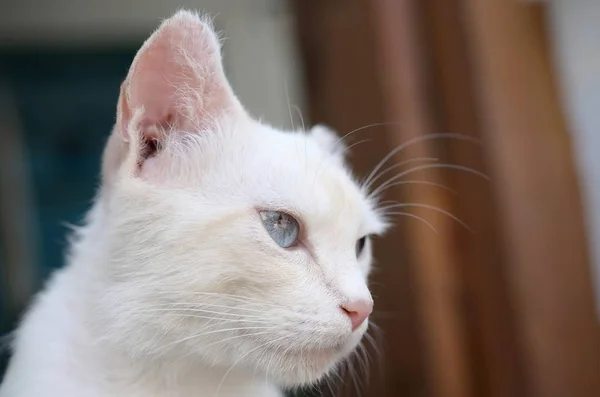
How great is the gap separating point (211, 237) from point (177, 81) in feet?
0.51

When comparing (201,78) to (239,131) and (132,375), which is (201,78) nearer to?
(239,131)

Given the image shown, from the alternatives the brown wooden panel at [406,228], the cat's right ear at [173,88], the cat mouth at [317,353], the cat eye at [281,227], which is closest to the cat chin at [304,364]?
the cat mouth at [317,353]

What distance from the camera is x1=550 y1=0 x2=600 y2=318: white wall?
3.11 ft

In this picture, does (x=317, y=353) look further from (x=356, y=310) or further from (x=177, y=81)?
(x=177, y=81)

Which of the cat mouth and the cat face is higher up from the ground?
the cat face

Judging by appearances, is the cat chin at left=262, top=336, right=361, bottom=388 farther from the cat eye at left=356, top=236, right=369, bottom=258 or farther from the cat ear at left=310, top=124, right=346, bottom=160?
the cat ear at left=310, top=124, right=346, bottom=160

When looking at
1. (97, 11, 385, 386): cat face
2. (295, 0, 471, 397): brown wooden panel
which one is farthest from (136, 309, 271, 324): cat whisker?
(295, 0, 471, 397): brown wooden panel

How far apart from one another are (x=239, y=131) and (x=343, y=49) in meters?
0.44

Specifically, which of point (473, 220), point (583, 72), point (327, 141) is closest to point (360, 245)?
point (327, 141)

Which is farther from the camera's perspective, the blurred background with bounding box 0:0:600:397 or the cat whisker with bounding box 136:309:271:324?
the blurred background with bounding box 0:0:600:397

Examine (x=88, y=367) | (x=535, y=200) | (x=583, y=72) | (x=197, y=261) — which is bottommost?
(x=88, y=367)

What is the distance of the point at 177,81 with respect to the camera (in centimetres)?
58

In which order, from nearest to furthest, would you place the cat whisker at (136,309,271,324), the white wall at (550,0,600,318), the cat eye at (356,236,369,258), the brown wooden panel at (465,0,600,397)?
the cat whisker at (136,309,271,324)
the cat eye at (356,236,369,258)
the brown wooden panel at (465,0,600,397)
the white wall at (550,0,600,318)

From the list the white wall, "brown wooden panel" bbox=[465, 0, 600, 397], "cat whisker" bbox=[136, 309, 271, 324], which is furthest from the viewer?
the white wall
